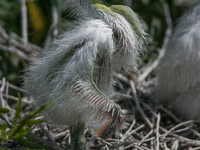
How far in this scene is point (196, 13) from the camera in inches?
54.2

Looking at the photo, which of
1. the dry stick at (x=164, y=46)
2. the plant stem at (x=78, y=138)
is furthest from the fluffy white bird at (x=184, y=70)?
the plant stem at (x=78, y=138)

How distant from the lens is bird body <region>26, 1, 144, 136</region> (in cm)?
87

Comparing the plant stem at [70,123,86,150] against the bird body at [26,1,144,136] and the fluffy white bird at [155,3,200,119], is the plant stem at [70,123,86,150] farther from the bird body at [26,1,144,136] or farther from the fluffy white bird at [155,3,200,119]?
the fluffy white bird at [155,3,200,119]

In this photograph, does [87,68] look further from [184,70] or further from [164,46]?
[164,46]

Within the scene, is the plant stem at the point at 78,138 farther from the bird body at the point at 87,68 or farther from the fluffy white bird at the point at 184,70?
the fluffy white bird at the point at 184,70

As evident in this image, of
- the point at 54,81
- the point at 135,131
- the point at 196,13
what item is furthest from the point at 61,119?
the point at 196,13

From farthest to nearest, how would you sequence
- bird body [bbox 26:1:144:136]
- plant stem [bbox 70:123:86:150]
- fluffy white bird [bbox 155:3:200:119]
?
1. fluffy white bird [bbox 155:3:200:119]
2. plant stem [bbox 70:123:86:150]
3. bird body [bbox 26:1:144:136]

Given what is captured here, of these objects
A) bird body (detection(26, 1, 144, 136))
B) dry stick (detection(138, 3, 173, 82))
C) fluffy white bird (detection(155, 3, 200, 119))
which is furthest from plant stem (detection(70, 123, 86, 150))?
dry stick (detection(138, 3, 173, 82))

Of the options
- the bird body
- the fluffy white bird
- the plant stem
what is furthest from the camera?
the fluffy white bird

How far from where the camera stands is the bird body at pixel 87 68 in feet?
2.85

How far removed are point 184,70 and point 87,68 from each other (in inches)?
24.7

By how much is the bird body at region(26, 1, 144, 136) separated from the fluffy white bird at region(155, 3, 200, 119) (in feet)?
1.26

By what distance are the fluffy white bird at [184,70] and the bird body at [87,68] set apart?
384 millimetres

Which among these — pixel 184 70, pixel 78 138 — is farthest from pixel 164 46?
pixel 78 138
